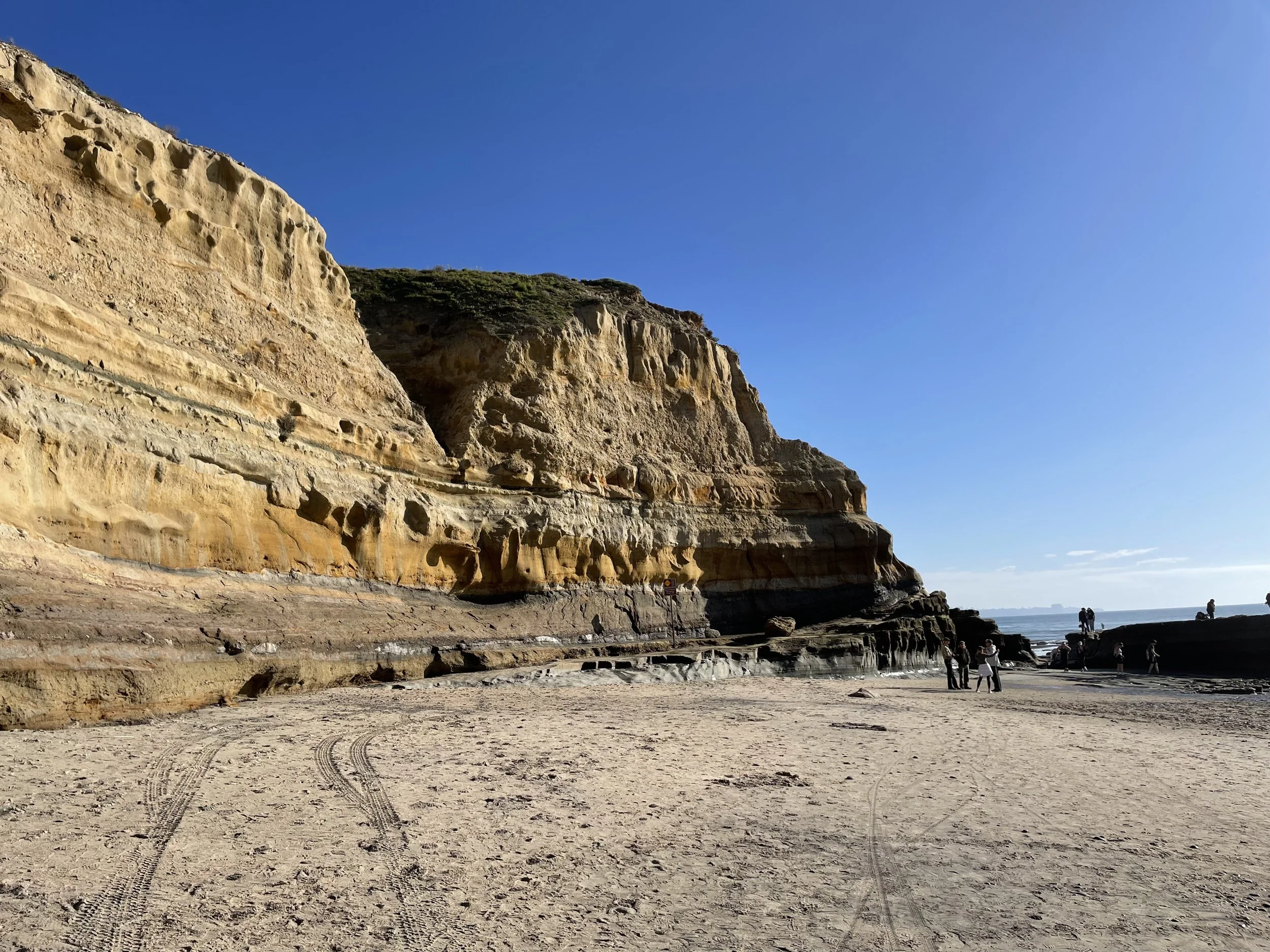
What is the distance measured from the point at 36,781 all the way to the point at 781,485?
2596cm

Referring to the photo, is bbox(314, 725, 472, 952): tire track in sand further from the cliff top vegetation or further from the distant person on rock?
the cliff top vegetation

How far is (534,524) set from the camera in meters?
20.8

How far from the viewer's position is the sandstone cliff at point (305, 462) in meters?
10.1

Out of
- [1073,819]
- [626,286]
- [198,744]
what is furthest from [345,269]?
[1073,819]

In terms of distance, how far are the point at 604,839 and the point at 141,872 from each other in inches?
108

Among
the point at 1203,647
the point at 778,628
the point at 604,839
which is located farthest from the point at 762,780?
the point at 1203,647

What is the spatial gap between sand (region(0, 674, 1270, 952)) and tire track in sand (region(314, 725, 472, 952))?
2 cm

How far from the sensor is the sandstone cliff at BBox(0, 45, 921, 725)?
10117 mm

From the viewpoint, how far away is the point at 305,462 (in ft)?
49.9

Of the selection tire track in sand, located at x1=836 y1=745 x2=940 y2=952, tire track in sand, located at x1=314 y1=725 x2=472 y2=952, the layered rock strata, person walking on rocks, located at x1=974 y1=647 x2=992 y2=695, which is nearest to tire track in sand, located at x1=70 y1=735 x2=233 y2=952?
tire track in sand, located at x1=314 y1=725 x2=472 y2=952

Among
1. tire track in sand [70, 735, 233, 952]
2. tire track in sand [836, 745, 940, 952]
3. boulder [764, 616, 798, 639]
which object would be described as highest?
boulder [764, 616, 798, 639]

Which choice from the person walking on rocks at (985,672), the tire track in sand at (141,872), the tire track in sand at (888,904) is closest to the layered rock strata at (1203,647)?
the person walking on rocks at (985,672)

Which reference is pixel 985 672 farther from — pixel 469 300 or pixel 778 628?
pixel 469 300

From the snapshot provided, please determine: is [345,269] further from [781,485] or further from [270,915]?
[270,915]
